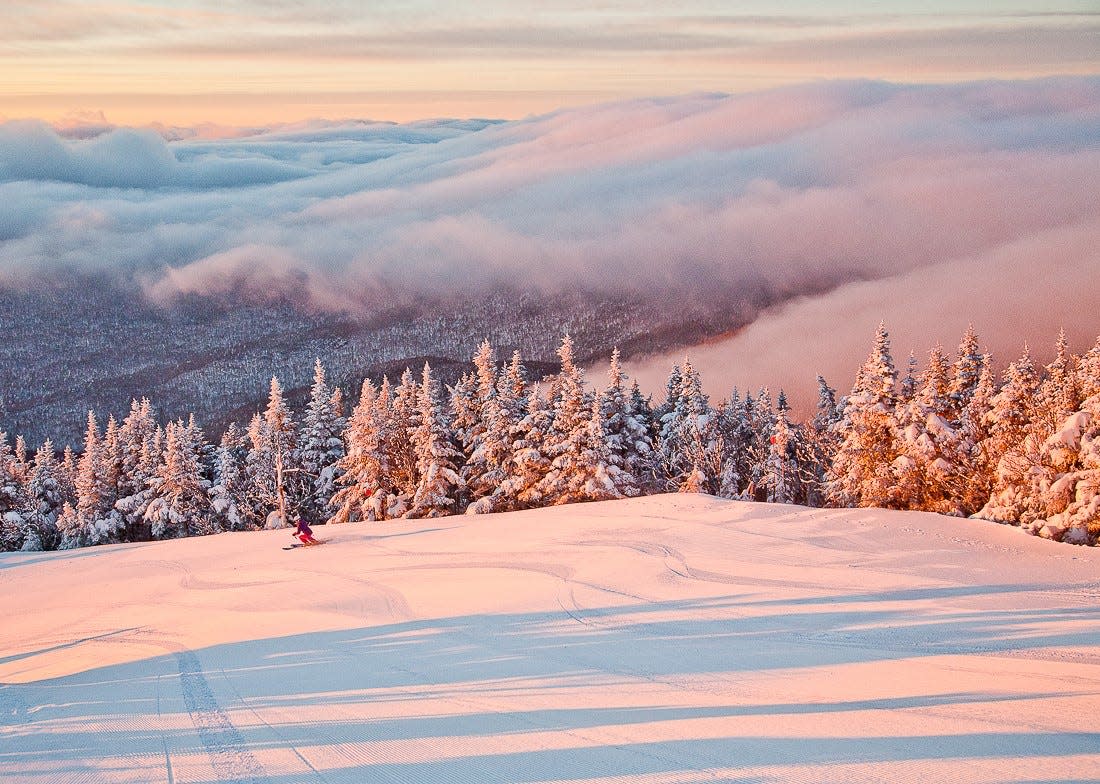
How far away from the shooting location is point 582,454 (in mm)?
33438

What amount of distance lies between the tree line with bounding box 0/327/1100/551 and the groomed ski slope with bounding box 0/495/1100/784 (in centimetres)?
911

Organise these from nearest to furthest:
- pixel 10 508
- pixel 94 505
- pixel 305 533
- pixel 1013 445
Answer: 1. pixel 305 533
2. pixel 1013 445
3. pixel 94 505
4. pixel 10 508

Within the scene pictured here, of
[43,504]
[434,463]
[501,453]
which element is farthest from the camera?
[43,504]

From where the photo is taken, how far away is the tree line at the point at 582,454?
28.0 m

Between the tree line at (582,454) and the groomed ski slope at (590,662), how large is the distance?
9108 millimetres

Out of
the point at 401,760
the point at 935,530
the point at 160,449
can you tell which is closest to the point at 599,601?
the point at 401,760

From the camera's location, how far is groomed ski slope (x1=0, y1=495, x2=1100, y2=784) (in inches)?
300

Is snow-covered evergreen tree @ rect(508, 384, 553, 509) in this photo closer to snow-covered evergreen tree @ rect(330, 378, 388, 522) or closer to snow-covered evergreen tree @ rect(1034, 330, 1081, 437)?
snow-covered evergreen tree @ rect(330, 378, 388, 522)

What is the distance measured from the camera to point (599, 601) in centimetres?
1311

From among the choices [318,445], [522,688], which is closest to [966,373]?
[318,445]

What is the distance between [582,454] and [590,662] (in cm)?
2326

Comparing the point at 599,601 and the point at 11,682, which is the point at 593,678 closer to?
the point at 599,601

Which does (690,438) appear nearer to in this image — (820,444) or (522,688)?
(820,444)

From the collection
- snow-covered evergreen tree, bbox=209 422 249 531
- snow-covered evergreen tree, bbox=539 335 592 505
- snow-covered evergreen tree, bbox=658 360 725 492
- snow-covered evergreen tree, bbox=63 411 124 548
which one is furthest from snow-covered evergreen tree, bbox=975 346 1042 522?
snow-covered evergreen tree, bbox=63 411 124 548
